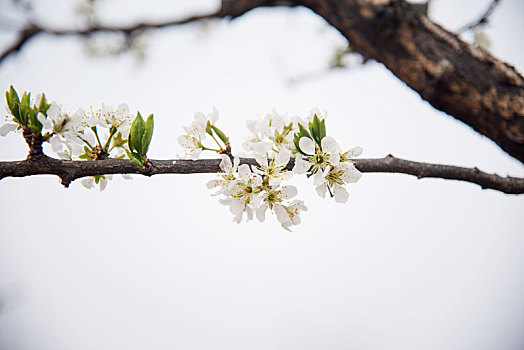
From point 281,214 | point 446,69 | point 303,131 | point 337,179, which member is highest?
point 446,69

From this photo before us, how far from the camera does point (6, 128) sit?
0.84 metres

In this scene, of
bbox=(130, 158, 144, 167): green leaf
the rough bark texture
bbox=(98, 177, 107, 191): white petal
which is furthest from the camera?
the rough bark texture

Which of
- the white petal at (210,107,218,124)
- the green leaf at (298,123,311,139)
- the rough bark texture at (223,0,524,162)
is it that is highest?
the rough bark texture at (223,0,524,162)

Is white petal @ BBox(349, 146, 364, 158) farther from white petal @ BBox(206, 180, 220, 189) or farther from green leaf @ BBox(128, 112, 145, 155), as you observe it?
green leaf @ BBox(128, 112, 145, 155)

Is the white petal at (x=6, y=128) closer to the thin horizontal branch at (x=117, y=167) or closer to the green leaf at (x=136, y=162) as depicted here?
the thin horizontal branch at (x=117, y=167)

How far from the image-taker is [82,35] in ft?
8.67

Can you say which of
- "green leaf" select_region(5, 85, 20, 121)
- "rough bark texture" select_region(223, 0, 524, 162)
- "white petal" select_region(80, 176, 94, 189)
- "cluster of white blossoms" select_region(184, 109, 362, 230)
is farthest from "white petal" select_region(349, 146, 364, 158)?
"green leaf" select_region(5, 85, 20, 121)

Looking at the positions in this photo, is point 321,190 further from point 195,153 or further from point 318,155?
point 195,153

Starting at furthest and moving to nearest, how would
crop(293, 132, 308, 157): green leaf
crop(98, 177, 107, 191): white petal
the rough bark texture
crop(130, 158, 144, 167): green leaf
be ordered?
the rough bark texture, crop(98, 177, 107, 191): white petal, crop(293, 132, 308, 157): green leaf, crop(130, 158, 144, 167): green leaf

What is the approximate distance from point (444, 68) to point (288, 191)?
2.54 feet

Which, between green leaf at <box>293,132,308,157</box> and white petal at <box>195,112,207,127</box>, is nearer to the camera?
green leaf at <box>293,132,308,157</box>

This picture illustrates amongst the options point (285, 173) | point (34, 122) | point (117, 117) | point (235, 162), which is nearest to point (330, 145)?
point (285, 173)

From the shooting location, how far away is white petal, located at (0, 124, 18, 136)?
84 cm

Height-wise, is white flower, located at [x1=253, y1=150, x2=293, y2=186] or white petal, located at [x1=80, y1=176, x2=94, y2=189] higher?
white flower, located at [x1=253, y1=150, x2=293, y2=186]
